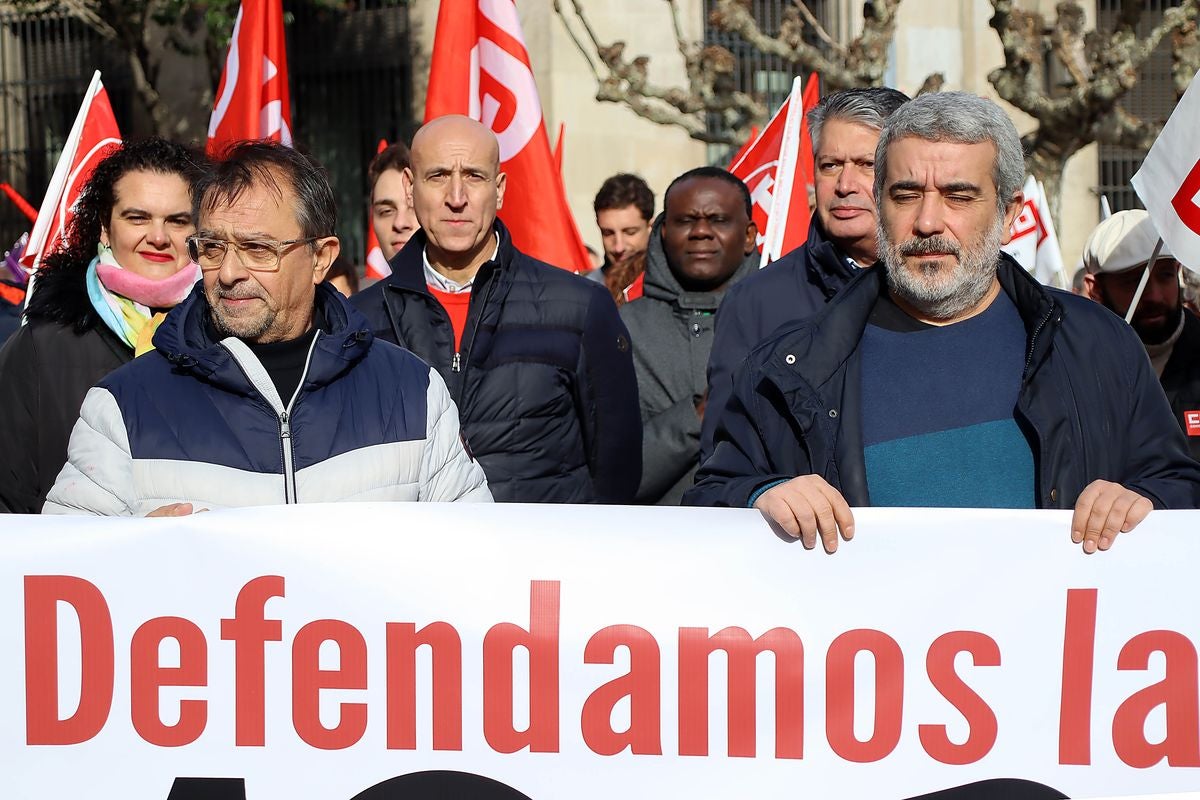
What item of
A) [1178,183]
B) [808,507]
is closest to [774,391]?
[808,507]

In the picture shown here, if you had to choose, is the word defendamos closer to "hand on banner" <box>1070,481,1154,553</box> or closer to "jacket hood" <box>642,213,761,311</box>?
"hand on banner" <box>1070,481,1154,553</box>

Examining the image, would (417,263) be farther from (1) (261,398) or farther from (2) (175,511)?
(2) (175,511)

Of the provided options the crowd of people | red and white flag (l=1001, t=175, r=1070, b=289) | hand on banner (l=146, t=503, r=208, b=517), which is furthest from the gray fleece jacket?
red and white flag (l=1001, t=175, r=1070, b=289)

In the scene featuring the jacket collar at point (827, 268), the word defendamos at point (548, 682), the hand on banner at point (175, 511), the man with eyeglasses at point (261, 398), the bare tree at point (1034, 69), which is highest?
the bare tree at point (1034, 69)

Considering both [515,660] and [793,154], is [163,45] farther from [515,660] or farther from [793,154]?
[515,660]

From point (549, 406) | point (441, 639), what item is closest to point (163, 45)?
point (549, 406)

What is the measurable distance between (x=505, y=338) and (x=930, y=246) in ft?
5.05

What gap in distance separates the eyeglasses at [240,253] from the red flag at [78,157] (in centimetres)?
337

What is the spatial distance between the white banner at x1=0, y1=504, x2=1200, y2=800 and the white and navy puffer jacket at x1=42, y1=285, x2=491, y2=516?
67 mm

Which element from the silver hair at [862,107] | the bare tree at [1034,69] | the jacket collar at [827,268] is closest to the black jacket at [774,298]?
the jacket collar at [827,268]

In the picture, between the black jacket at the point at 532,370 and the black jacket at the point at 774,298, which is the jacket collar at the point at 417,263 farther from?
the black jacket at the point at 774,298

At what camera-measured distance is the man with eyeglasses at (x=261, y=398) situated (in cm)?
315

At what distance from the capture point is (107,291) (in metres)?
4.01

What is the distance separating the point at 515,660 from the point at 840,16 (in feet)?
49.9
